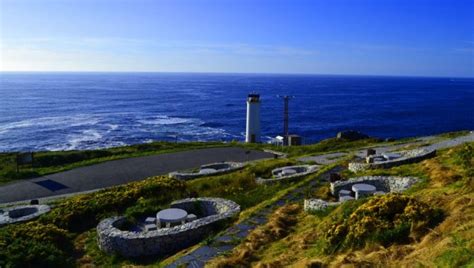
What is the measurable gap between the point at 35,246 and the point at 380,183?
1362 cm

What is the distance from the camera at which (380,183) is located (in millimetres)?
17250

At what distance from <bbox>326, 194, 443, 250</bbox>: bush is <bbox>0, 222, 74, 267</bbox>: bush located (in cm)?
877

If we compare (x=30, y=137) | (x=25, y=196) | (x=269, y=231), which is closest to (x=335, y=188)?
(x=269, y=231)

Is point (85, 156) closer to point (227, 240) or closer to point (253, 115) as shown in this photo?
point (253, 115)

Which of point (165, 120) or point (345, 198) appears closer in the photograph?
point (345, 198)

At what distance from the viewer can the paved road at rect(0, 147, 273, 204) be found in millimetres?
22578

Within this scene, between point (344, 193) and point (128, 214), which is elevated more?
point (344, 193)

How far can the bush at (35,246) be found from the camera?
1248cm

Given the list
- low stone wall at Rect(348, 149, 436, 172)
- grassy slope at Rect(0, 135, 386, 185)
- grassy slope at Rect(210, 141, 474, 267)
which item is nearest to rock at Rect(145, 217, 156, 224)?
grassy slope at Rect(210, 141, 474, 267)

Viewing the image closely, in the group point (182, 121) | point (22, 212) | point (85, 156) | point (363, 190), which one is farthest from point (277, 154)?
point (182, 121)

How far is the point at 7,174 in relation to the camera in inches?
1011

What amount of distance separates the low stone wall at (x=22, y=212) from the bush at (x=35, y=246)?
58.4 inches

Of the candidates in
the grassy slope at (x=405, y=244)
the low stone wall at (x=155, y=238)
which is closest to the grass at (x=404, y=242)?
the grassy slope at (x=405, y=244)

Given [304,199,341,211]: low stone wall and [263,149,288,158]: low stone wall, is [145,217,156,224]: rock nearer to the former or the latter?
[304,199,341,211]: low stone wall
